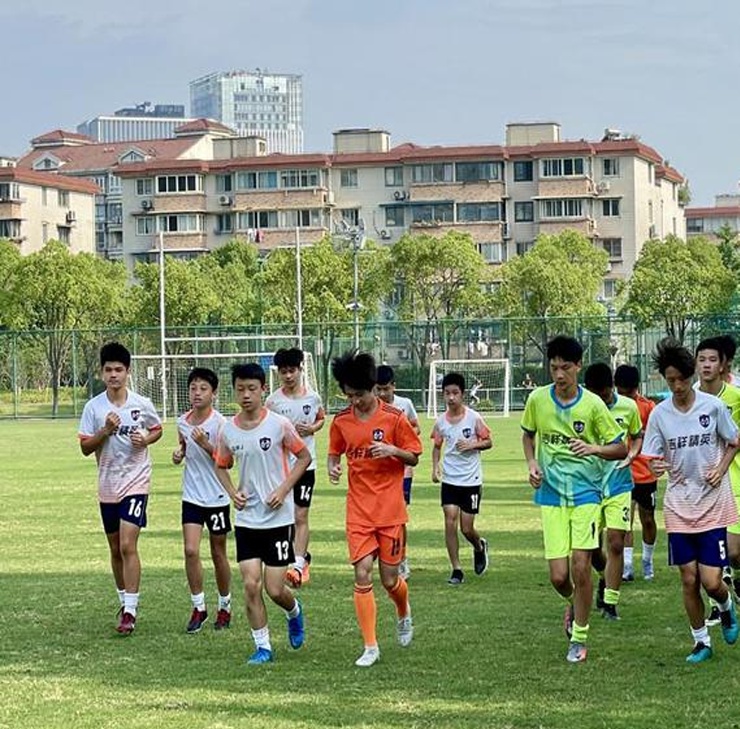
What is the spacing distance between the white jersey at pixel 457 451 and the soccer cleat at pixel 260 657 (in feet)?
15.4

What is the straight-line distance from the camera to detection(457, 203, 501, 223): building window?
101 m

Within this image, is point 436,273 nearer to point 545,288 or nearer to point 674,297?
point 545,288

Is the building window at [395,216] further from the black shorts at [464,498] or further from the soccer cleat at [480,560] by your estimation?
the black shorts at [464,498]

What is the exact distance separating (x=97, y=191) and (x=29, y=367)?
56.9m

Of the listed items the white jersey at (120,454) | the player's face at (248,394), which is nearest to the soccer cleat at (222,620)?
the white jersey at (120,454)

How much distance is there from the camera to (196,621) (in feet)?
39.8

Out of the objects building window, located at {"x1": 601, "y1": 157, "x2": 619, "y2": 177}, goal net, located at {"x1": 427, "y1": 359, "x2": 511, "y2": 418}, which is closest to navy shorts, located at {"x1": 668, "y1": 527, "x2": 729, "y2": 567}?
goal net, located at {"x1": 427, "y1": 359, "x2": 511, "y2": 418}

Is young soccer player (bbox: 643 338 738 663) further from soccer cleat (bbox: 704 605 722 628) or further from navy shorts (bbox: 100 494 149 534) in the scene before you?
navy shorts (bbox: 100 494 149 534)

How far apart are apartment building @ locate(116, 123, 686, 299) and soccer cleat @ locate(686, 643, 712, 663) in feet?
287

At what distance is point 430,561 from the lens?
16.5 m

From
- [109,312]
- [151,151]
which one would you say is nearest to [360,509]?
[109,312]

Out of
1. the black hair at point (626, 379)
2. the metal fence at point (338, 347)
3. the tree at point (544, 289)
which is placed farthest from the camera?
the tree at point (544, 289)

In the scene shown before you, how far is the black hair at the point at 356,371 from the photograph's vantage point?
10.5 metres

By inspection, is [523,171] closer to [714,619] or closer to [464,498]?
[464,498]
